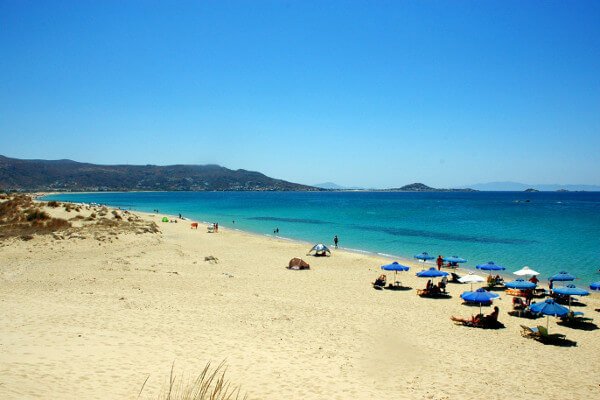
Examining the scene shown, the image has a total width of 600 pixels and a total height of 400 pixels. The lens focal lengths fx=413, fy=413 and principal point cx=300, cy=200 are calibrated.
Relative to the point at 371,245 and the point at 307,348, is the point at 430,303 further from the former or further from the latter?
the point at 371,245

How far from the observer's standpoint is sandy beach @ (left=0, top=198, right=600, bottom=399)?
879 cm

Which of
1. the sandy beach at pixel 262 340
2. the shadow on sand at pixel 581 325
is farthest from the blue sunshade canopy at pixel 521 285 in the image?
the shadow on sand at pixel 581 325

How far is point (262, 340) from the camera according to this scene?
38.8 feet

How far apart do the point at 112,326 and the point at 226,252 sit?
19779 mm

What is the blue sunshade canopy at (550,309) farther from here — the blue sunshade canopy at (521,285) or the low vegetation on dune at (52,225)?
the low vegetation on dune at (52,225)

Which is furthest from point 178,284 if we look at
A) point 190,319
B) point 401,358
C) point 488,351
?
point 488,351

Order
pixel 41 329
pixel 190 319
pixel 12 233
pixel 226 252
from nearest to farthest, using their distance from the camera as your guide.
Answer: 1. pixel 41 329
2. pixel 190 319
3. pixel 12 233
4. pixel 226 252

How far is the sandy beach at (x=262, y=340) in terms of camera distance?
28.8 feet

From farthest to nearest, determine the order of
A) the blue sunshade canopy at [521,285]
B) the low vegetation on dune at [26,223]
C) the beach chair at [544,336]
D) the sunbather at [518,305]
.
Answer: the low vegetation on dune at [26,223] → the blue sunshade canopy at [521,285] → the sunbather at [518,305] → the beach chair at [544,336]

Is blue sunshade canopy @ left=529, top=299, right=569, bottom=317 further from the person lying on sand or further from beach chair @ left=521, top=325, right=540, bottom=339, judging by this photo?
the person lying on sand

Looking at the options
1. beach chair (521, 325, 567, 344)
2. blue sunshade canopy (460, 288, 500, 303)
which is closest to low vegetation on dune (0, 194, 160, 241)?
blue sunshade canopy (460, 288, 500, 303)

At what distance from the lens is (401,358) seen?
11.1 m

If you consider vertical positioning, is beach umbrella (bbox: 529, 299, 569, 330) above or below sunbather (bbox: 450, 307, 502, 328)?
above

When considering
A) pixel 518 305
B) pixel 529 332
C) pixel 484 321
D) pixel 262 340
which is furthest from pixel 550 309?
pixel 262 340
